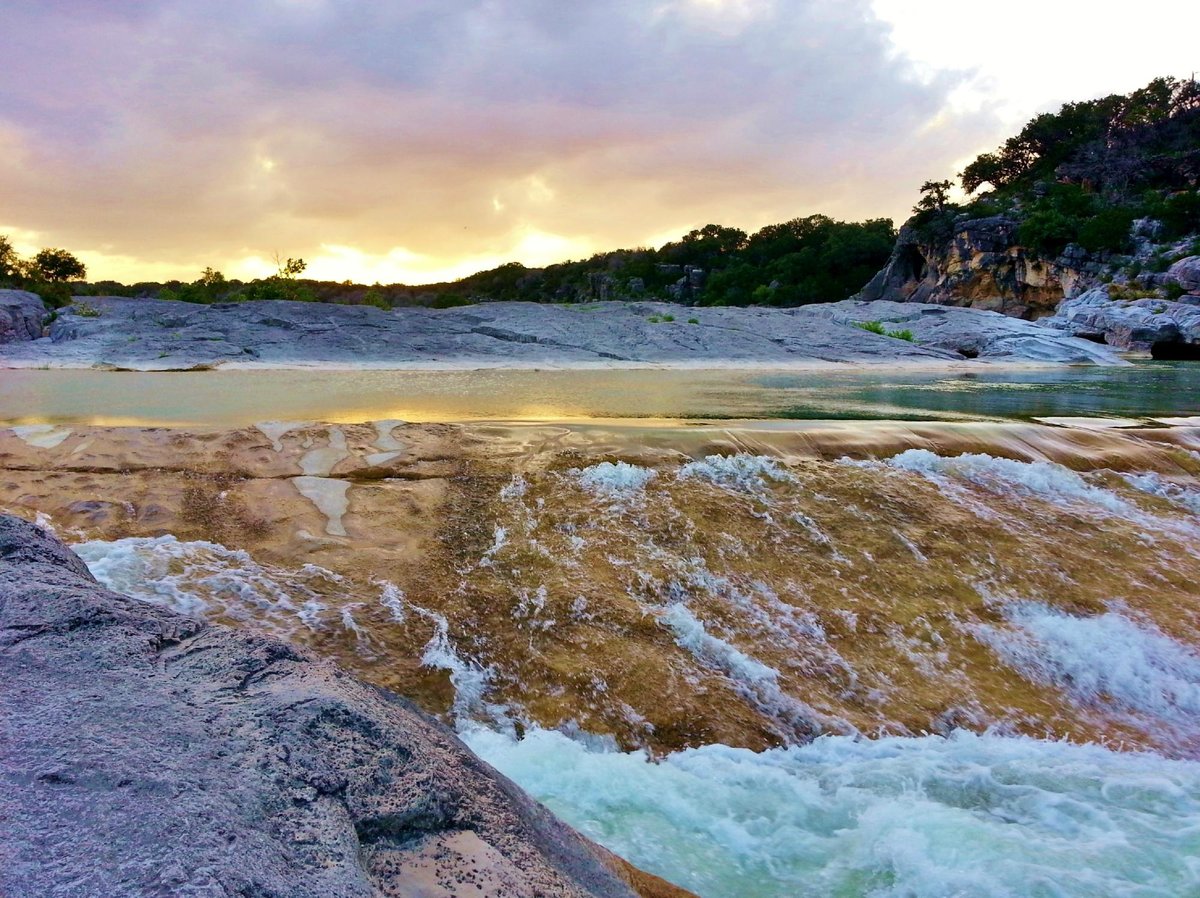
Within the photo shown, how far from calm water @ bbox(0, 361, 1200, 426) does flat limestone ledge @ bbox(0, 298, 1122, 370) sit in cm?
200

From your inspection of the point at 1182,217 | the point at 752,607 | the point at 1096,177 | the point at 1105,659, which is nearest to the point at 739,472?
the point at 752,607

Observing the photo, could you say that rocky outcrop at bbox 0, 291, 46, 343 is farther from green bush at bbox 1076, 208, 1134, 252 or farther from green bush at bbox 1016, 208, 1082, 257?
green bush at bbox 1076, 208, 1134, 252

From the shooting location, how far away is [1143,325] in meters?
24.8

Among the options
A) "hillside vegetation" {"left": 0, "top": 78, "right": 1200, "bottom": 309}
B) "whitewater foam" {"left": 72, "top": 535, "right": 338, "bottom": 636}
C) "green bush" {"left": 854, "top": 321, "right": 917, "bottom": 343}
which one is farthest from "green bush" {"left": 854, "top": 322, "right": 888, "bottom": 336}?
"whitewater foam" {"left": 72, "top": 535, "right": 338, "bottom": 636}

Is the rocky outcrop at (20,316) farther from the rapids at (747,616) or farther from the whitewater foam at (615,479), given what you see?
the whitewater foam at (615,479)

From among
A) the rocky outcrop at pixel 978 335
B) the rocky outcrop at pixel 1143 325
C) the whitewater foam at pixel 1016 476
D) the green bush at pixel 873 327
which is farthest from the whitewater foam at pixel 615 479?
the rocky outcrop at pixel 1143 325

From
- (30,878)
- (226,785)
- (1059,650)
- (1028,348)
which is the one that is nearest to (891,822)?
(1059,650)

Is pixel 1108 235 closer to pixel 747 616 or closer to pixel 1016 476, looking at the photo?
pixel 1016 476

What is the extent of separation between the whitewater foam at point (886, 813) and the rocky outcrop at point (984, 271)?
3647cm

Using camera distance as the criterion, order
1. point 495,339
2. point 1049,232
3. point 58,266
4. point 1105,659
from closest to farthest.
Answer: point 1105,659 → point 495,339 → point 58,266 → point 1049,232

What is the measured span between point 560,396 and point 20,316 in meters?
14.9

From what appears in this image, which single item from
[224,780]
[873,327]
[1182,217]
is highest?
[1182,217]

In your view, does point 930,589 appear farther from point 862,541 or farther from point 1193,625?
point 1193,625

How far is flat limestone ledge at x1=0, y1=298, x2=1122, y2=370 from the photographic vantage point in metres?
16.9
